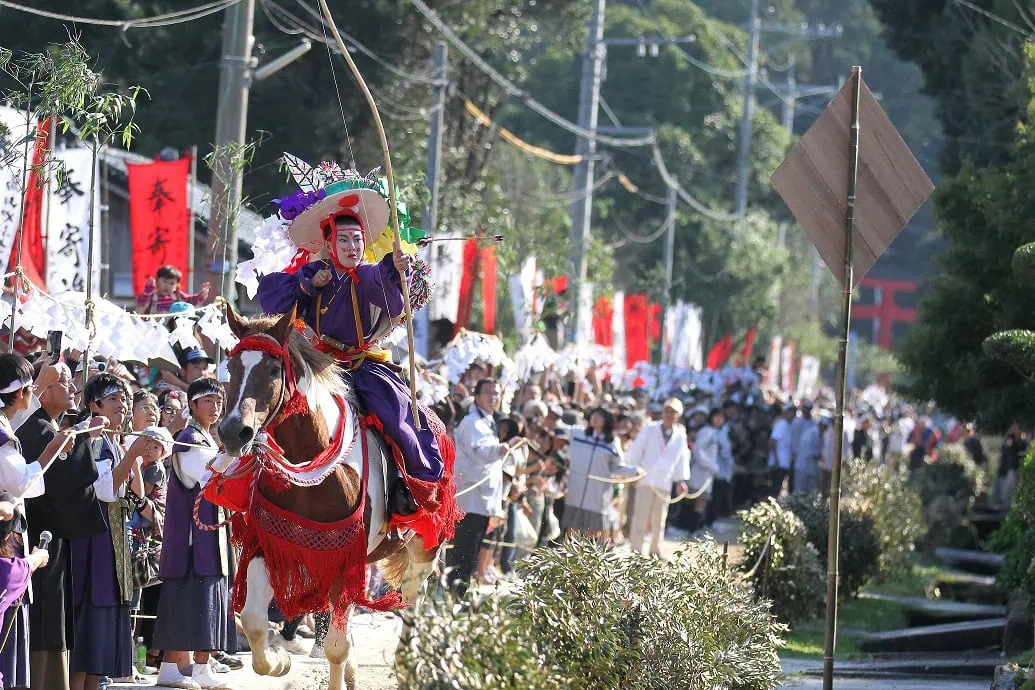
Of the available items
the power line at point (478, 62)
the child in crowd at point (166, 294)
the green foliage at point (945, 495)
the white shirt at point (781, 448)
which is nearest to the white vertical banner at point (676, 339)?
the power line at point (478, 62)

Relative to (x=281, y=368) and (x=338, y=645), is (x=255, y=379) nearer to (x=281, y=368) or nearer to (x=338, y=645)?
(x=281, y=368)

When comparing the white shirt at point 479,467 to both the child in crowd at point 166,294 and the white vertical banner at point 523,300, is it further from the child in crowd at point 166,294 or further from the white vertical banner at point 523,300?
the white vertical banner at point 523,300

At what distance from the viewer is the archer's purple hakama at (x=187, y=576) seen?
375 inches

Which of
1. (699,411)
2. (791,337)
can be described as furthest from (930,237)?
(699,411)

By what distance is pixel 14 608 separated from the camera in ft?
24.9

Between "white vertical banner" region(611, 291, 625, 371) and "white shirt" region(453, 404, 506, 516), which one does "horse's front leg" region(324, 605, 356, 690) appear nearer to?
"white shirt" region(453, 404, 506, 516)

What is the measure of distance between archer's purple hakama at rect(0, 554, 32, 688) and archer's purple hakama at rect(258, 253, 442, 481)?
2040 mm

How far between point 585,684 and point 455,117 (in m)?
23.4

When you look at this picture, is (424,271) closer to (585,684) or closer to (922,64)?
(585,684)

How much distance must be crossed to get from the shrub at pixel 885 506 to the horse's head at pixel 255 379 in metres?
10.0

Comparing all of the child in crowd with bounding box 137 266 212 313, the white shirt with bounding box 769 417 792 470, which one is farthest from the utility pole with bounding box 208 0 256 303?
the white shirt with bounding box 769 417 792 470

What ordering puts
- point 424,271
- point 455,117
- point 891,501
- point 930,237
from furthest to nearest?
1. point 930,237
2. point 455,117
3. point 891,501
4. point 424,271

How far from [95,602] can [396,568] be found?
1.82 m

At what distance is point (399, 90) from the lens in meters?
27.4
